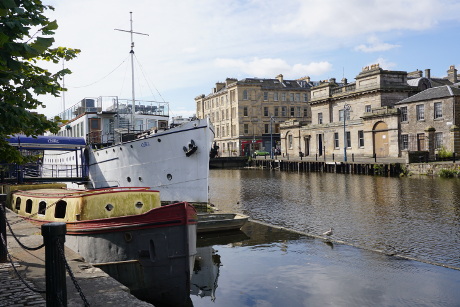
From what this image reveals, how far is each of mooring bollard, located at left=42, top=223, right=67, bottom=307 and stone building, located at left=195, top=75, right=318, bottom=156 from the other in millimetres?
78447

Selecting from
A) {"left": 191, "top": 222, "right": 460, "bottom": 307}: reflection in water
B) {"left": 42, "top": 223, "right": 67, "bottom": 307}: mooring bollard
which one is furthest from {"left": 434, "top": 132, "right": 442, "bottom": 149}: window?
{"left": 42, "top": 223, "right": 67, "bottom": 307}: mooring bollard

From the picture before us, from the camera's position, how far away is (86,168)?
26750mm

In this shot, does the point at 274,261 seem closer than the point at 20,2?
No

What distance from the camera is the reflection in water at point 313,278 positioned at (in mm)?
10047

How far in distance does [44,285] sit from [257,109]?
8147 centimetres

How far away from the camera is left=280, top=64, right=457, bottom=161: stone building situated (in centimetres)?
4759

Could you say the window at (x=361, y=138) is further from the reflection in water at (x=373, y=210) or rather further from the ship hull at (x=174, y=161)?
the ship hull at (x=174, y=161)

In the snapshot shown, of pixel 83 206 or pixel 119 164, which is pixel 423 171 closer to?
pixel 119 164

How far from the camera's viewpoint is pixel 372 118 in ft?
175

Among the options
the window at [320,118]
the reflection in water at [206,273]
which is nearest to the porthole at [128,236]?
the reflection in water at [206,273]

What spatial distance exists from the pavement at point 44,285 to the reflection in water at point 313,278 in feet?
10.9

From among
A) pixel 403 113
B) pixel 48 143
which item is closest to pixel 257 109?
pixel 403 113

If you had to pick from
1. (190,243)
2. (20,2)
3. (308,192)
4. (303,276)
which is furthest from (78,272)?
(308,192)

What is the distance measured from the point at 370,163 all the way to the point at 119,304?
1666 inches
